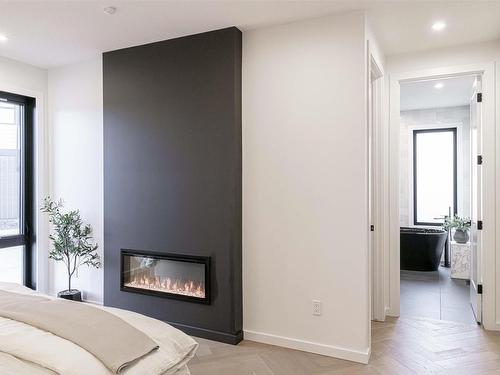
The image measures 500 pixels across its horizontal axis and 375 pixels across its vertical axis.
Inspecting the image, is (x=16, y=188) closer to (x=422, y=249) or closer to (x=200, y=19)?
(x=200, y=19)

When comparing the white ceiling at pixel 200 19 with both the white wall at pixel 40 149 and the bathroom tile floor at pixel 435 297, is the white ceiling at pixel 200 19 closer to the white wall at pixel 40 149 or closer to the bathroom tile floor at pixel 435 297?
the white wall at pixel 40 149

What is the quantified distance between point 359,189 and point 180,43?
204 cm

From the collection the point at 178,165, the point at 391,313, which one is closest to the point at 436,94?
the point at 391,313

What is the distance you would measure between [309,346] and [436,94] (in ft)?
13.6

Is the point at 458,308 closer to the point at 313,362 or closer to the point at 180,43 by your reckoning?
the point at 313,362

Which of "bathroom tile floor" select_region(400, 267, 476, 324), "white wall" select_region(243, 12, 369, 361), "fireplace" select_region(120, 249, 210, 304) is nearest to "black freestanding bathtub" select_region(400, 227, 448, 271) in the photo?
"bathroom tile floor" select_region(400, 267, 476, 324)

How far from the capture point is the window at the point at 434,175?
6277 mm

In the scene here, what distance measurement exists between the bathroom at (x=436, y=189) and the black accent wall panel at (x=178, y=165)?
2801 mm

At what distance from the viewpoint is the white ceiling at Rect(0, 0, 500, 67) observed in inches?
106

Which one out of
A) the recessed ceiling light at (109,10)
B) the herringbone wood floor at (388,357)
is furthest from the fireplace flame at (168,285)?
the recessed ceiling light at (109,10)

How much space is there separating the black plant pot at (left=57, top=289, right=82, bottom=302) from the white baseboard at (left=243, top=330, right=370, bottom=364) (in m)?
1.92

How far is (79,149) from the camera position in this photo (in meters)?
4.04

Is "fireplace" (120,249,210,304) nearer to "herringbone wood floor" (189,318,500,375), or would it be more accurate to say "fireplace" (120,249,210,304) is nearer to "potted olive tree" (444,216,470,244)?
"herringbone wood floor" (189,318,500,375)

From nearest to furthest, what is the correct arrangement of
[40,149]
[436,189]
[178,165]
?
1. [178,165]
2. [40,149]
3. [436,189]
